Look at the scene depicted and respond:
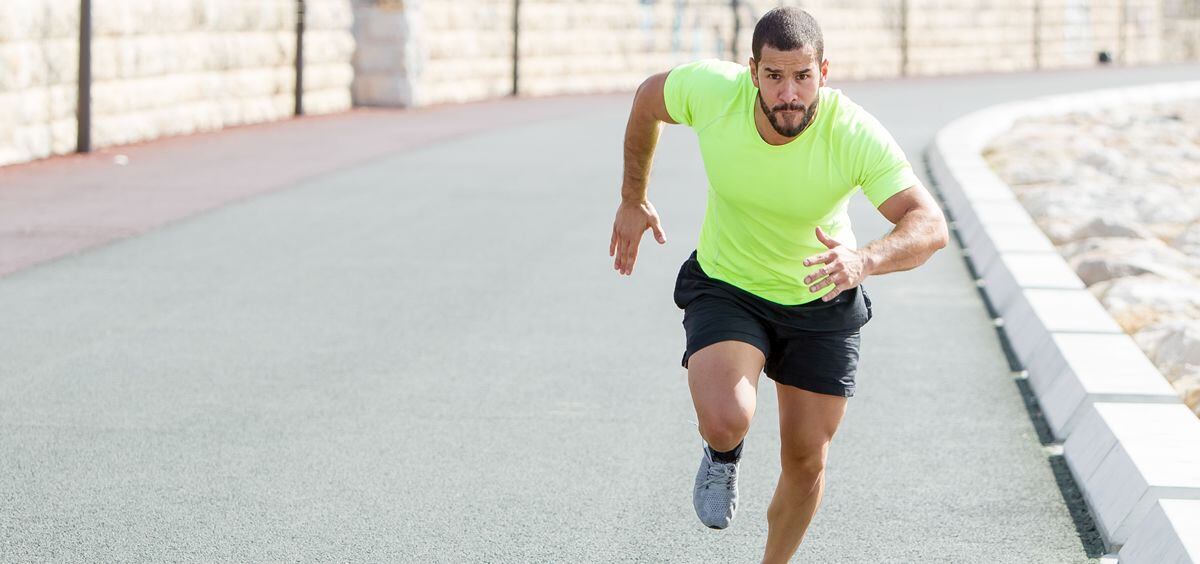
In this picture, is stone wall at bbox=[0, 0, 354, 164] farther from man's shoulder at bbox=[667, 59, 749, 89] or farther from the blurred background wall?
man's shoulder at bbox=[667, 59, 749, 89]

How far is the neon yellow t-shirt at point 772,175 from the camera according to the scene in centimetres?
491

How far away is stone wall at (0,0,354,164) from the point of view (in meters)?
17.5

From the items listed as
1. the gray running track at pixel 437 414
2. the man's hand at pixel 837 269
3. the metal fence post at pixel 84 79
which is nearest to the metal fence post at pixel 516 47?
the metal fence post at pixel 84 79

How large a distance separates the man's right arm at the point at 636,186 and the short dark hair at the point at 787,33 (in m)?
0.71

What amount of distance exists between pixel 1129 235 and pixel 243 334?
6672 millimetres

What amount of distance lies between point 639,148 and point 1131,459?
77.2 inches

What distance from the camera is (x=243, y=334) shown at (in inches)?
368

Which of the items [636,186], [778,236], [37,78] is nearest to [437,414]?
[636,186]

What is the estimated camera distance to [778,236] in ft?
17.1

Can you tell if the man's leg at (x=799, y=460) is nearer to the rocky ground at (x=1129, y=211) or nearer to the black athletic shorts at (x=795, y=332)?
the black athletic shorts at (x=795, y=332)

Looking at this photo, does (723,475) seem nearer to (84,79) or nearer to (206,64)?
(84,79)

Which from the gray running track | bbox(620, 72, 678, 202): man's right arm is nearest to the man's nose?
bbox(620, 72, 678, 202): man's right arm

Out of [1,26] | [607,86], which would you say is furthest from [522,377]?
[607,86]

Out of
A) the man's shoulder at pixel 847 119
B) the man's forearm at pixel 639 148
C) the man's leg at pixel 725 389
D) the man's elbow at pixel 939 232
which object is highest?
the man's shoulder at pixel 847 119
